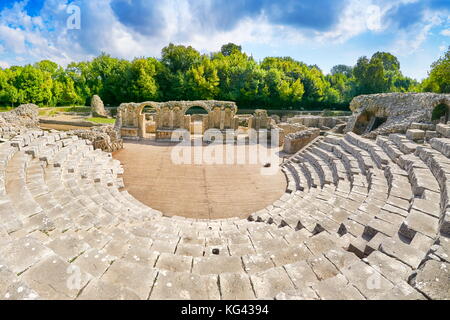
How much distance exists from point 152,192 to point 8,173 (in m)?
4.51

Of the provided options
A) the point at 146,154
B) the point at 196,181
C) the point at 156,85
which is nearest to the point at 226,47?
the point at 156,85

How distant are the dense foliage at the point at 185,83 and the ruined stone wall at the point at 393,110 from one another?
62.2ft

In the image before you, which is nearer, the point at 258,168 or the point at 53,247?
the point at 53,247

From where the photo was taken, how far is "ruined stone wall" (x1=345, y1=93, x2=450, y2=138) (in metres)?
14.2

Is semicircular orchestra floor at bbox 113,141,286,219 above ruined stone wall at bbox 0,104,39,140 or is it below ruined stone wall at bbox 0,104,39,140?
below

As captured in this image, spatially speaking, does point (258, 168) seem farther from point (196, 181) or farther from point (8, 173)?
point (8, 173)

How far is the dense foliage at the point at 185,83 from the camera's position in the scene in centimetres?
3578

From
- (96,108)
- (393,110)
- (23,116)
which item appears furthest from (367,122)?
(96,108)

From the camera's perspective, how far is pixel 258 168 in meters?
12.5

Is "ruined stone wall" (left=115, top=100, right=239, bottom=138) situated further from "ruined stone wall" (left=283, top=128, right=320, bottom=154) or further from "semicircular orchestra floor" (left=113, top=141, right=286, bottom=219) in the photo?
"ruined stone wall" (left=283, top=128, right=320, bottom=154)

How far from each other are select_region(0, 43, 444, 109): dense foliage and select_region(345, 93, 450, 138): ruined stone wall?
62.2 ft

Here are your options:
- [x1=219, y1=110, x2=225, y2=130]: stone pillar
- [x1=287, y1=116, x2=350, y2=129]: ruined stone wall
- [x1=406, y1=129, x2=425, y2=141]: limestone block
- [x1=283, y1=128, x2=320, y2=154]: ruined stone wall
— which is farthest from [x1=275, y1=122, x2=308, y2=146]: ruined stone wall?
[x1=406, y1=129, x2=425, y2=141]: limestone block

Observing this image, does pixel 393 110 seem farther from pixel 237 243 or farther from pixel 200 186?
pixel 237 243

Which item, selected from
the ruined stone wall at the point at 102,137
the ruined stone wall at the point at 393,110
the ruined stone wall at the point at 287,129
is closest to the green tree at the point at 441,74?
the ruined stone wall at the point at 393,110
